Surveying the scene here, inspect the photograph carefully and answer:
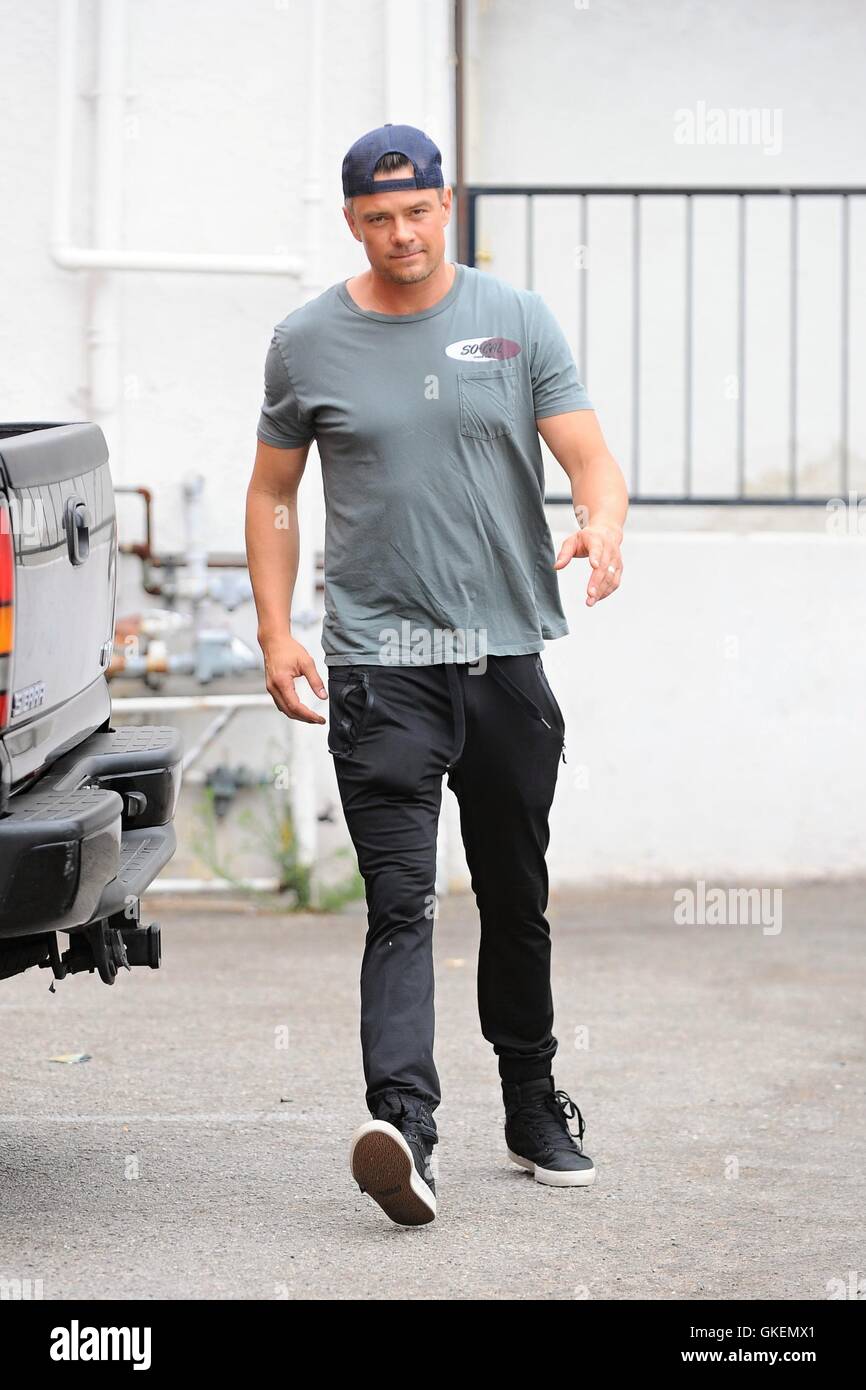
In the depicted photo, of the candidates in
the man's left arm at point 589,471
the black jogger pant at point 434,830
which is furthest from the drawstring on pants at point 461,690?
the man's left arm at point 589,471

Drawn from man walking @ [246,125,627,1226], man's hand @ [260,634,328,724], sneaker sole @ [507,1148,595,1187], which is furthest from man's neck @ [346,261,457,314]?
sneaker sole @ [507,1148,595,1187]

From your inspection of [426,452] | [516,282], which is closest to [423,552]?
[426,452]

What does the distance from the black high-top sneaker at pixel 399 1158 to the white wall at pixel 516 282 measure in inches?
146

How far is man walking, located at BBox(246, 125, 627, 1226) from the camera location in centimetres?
349

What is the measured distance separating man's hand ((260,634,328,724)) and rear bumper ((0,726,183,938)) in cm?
29

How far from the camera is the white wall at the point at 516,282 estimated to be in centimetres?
707

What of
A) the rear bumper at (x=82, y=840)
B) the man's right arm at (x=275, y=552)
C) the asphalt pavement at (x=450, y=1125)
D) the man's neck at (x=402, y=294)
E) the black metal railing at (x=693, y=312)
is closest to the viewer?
the rear bumper at (x=82, y=840)

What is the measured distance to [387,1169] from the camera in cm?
327

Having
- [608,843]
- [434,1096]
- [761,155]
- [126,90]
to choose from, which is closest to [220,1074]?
[434,1096]

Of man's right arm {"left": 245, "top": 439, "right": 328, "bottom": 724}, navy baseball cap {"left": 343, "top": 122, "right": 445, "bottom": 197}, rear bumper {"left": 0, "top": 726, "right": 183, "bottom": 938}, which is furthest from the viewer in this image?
man's right arm {"left": 245, "top": 439, "right": 328, "bottom": 724}

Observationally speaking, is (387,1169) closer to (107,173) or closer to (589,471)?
(589,471)

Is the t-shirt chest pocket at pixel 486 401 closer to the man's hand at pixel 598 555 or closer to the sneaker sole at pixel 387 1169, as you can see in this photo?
the man's hand at pixel 598 555

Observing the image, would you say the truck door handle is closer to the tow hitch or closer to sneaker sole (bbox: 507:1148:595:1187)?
the tow hitch

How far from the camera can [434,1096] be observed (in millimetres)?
3447
